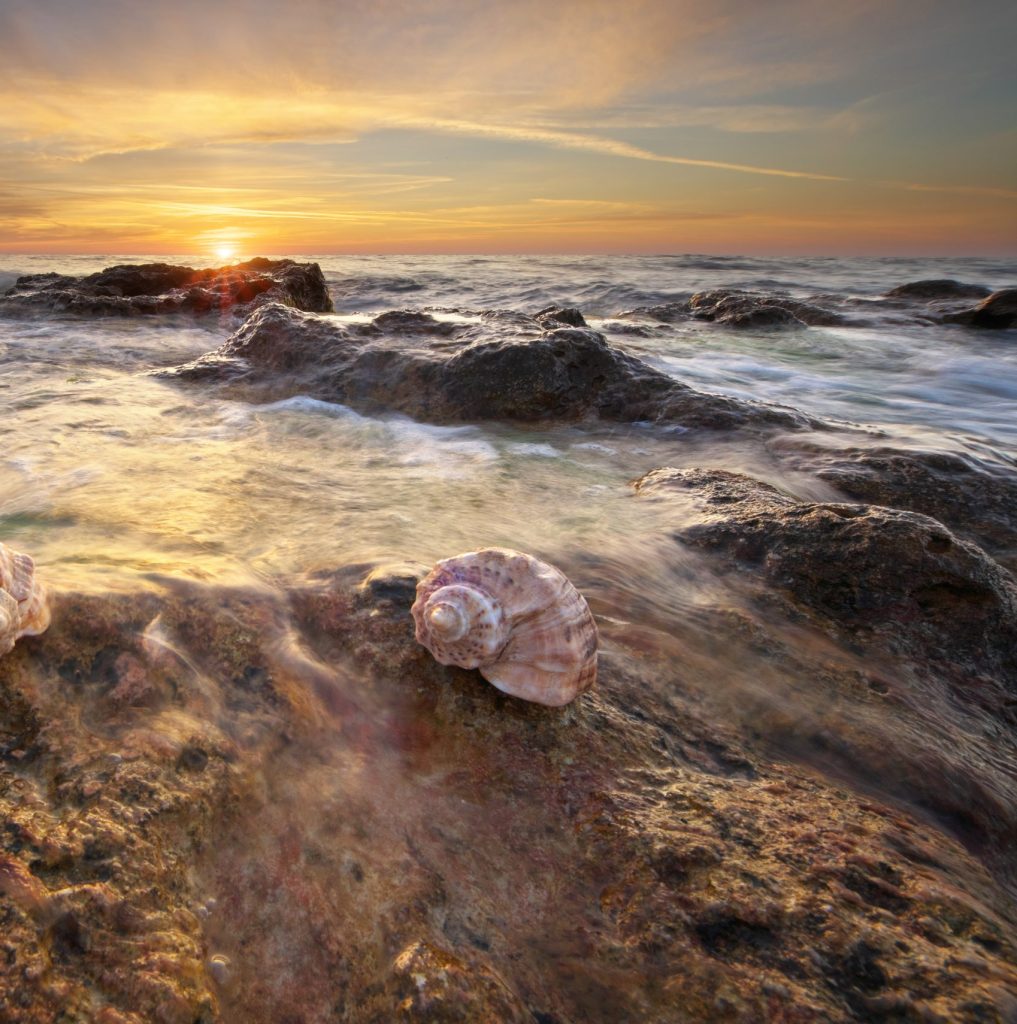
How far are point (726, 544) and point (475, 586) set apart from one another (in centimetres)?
172

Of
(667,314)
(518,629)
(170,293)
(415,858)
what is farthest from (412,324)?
(667,314)

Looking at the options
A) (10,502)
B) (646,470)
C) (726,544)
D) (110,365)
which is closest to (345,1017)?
(726,544)

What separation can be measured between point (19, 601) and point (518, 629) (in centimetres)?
131

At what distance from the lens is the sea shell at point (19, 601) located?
1679 mm

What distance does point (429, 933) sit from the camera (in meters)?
1.40

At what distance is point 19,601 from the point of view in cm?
175

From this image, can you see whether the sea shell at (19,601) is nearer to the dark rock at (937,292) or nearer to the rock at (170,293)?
the rock at (170,293)

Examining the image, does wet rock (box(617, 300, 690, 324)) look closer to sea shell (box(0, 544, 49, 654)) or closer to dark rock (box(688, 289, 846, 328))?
dark rock (box(688, 289, 846, 328))

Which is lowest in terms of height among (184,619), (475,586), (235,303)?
(235,303)

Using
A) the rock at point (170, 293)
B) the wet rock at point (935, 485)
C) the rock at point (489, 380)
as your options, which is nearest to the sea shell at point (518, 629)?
the wet rock at point (935, 485)

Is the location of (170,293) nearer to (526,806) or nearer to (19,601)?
(19,601)

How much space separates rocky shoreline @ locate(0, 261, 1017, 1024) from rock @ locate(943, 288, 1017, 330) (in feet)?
40.5

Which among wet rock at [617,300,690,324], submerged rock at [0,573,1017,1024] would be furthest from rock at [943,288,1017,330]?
submerged rock at [0,573,1017,1024]

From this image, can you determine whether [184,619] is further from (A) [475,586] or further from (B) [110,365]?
(B) [110,365]
